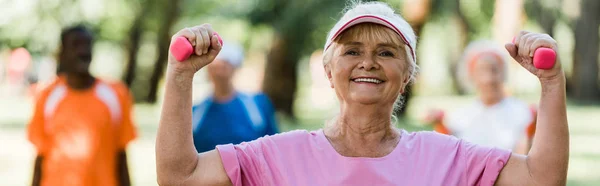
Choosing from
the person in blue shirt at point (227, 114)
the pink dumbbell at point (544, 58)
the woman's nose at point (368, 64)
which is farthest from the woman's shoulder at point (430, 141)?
the person in blue shirt at point (227, 114)

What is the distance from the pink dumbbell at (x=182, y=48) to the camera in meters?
2.66

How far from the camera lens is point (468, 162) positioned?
9.36 ft

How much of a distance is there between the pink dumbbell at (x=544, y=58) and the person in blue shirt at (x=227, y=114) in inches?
135

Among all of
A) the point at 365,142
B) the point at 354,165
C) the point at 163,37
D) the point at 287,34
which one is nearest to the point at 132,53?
the point at 163,37

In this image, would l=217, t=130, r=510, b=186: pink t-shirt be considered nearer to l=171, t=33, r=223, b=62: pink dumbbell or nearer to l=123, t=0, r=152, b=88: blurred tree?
l=171, t=33, r=223, b=62: pink dumbbell

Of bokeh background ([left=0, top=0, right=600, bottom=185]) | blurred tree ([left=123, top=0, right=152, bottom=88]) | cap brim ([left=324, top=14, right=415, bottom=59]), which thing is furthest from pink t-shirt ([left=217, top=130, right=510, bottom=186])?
blurred tree ([left=123, top=0, right=152, bottom=88])

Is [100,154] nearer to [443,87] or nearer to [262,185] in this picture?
[262,185]

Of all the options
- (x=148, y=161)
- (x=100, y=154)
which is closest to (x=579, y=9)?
(x=148, y=161)

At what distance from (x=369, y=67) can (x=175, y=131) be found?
63cm

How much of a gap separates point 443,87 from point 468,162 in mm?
47615

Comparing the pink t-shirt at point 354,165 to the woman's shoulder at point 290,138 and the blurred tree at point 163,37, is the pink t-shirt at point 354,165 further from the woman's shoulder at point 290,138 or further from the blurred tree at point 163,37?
the blurred tree at point 163,37

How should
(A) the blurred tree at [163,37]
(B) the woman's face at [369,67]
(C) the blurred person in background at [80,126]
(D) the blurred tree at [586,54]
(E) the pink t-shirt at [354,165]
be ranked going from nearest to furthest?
(E) the pink t-shirt at [354,165], (B) the woman's face at [369,67], (C) the blurred person in background at [80,126], (A) the blurred tree at [163,37], (D) the blurred tree at [586,54]

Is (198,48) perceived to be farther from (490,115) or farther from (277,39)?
(277,39)

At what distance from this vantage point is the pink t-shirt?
2.80m
